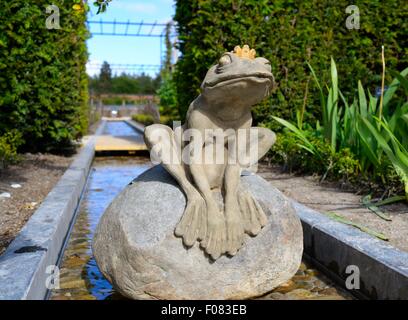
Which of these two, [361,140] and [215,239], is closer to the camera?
[215,239]

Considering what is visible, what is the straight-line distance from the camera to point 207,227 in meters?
2.94

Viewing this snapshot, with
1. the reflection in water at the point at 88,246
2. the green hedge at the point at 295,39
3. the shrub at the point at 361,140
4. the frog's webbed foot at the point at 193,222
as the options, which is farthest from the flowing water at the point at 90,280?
the green hedge at the point at 295,39

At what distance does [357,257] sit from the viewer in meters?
3.24

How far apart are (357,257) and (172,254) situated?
1295 millimetres

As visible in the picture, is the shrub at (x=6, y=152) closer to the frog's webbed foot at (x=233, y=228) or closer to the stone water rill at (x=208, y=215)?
the stone water rill at (x=208, y=215)

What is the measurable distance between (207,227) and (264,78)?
997 millimetres

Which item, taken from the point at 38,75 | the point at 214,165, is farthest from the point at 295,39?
the point at 214,165

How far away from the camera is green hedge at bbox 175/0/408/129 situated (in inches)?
316

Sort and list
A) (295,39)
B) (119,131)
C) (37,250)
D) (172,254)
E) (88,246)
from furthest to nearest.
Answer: (119,131), (295,39), (88,246), (37,250), (172,254)

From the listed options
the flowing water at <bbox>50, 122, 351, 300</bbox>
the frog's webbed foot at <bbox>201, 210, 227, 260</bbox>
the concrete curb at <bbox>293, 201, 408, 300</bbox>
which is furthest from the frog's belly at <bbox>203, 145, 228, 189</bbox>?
the concrete curb at <bbox>293, 201, 408, 300</bbox>

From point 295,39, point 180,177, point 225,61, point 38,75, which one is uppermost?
point 295,39

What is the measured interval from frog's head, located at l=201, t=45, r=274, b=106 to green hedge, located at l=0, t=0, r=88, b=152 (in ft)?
15.0

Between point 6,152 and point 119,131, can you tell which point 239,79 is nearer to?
point 6,152

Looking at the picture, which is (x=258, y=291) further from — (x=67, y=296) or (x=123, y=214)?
(x=67, y=296)
